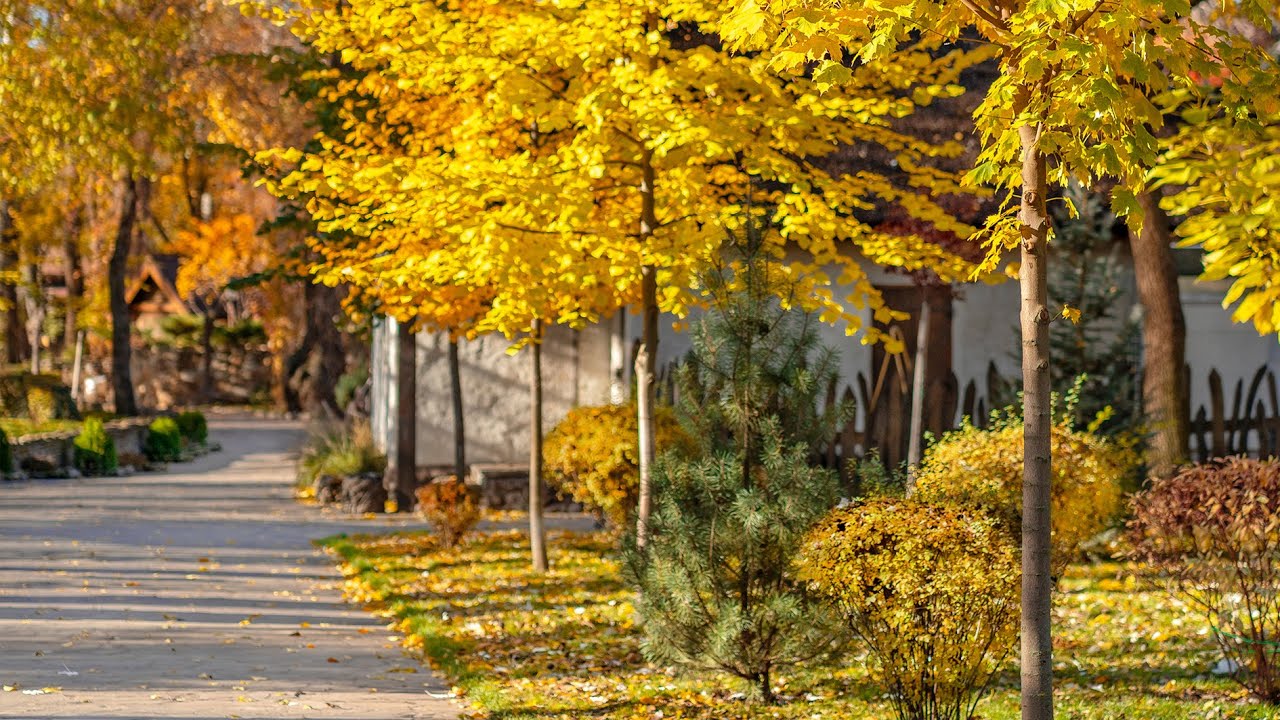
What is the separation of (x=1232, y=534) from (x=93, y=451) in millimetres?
19354

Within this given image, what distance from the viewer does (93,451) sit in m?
22.7

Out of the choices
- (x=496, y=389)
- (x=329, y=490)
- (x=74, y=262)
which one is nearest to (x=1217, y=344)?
(x=496, y=389)

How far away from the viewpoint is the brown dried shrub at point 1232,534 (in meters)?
7.26

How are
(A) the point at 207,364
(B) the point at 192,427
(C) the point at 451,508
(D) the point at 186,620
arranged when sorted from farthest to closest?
(A) the point at 207,364 < (B) the point at 192,427 < (C) the point at 451,508 < (D) the point at 186,620

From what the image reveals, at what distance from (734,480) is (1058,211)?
1010 cm

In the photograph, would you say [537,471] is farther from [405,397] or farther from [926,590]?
[926,590]

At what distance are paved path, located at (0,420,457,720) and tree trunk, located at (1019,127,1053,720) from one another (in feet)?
10.6

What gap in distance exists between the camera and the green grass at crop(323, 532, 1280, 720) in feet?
24.5

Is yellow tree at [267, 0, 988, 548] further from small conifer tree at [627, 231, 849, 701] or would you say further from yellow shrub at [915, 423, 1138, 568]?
yellow shrub at [915, 423, 1138, 568]

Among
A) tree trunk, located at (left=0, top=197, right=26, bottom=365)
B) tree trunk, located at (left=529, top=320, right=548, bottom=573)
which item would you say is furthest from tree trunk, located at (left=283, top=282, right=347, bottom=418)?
tree trunk, located at (left=529, top=320, right=548, bottom=573)

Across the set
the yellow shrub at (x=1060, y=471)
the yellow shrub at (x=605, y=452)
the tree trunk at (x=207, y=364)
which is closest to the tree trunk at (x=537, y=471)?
the yellow shrub at (x=605, y=452)

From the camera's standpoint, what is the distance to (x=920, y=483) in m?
7.23

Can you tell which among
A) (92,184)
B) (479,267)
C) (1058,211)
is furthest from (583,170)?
(92,184)

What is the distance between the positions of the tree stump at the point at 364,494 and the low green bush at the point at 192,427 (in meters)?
11.2
